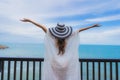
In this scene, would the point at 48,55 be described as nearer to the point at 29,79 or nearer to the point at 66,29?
the point at 66,29

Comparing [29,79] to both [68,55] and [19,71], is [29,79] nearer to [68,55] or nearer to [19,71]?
[19,71]

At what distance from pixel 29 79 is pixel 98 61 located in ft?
4.20

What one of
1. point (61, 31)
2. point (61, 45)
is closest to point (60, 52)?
point (61, 45)

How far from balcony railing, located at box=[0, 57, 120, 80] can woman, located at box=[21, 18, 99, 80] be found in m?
0.95

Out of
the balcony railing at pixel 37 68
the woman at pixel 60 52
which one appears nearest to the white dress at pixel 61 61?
the woman at pixel 60 52

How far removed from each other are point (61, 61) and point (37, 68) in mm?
1290

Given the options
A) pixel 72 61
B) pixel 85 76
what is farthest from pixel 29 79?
pixel 72 61

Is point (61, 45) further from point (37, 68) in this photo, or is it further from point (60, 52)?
point (37, 68)

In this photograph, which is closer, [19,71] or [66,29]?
[66,29]

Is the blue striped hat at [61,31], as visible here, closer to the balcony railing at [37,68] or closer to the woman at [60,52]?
the woman at [60,52]

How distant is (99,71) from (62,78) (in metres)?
1.35

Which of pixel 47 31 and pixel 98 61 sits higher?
pixel 47 31

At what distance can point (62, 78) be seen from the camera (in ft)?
16.8

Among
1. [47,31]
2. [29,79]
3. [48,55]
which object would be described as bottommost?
[29,79]
